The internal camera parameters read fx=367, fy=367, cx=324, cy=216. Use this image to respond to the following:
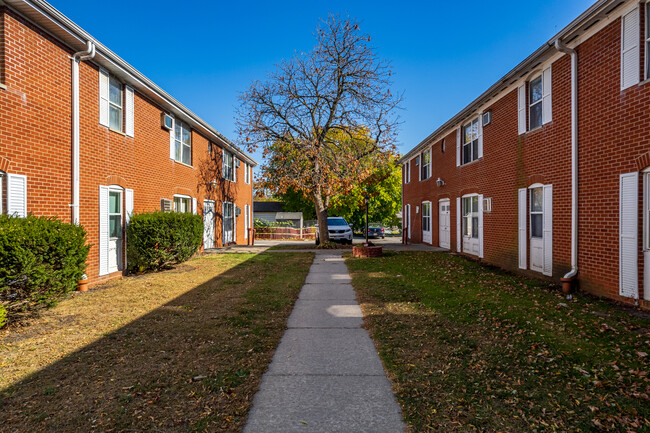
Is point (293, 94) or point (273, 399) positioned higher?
point (293, 94)

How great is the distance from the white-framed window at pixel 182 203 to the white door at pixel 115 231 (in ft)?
12.7

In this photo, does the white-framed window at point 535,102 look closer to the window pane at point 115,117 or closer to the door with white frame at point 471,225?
the door with white frame at point 471,225

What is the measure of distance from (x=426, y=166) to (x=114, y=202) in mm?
14619

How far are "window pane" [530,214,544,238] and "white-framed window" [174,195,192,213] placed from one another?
458 inches

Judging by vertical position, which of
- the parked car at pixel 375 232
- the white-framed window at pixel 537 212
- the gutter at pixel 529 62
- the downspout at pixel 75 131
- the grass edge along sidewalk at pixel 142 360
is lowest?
the grass edge along sidewalk at pixel 142 360

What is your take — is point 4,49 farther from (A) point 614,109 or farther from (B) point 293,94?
(B) point 293,94

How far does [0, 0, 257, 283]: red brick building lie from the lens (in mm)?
6465

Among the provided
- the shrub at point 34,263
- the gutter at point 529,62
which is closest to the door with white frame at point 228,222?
the gutter at point 529,62

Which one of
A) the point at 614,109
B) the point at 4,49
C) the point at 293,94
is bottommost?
the point at 614,109

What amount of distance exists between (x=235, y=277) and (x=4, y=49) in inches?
252

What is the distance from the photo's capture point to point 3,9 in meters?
6.32

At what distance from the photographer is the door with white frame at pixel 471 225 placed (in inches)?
508

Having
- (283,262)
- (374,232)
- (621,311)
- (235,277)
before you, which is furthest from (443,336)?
(374,232)

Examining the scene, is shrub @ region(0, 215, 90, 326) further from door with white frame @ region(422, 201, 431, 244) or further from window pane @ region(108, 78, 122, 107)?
door with white frame @ region(422, 201, 431, 244)
